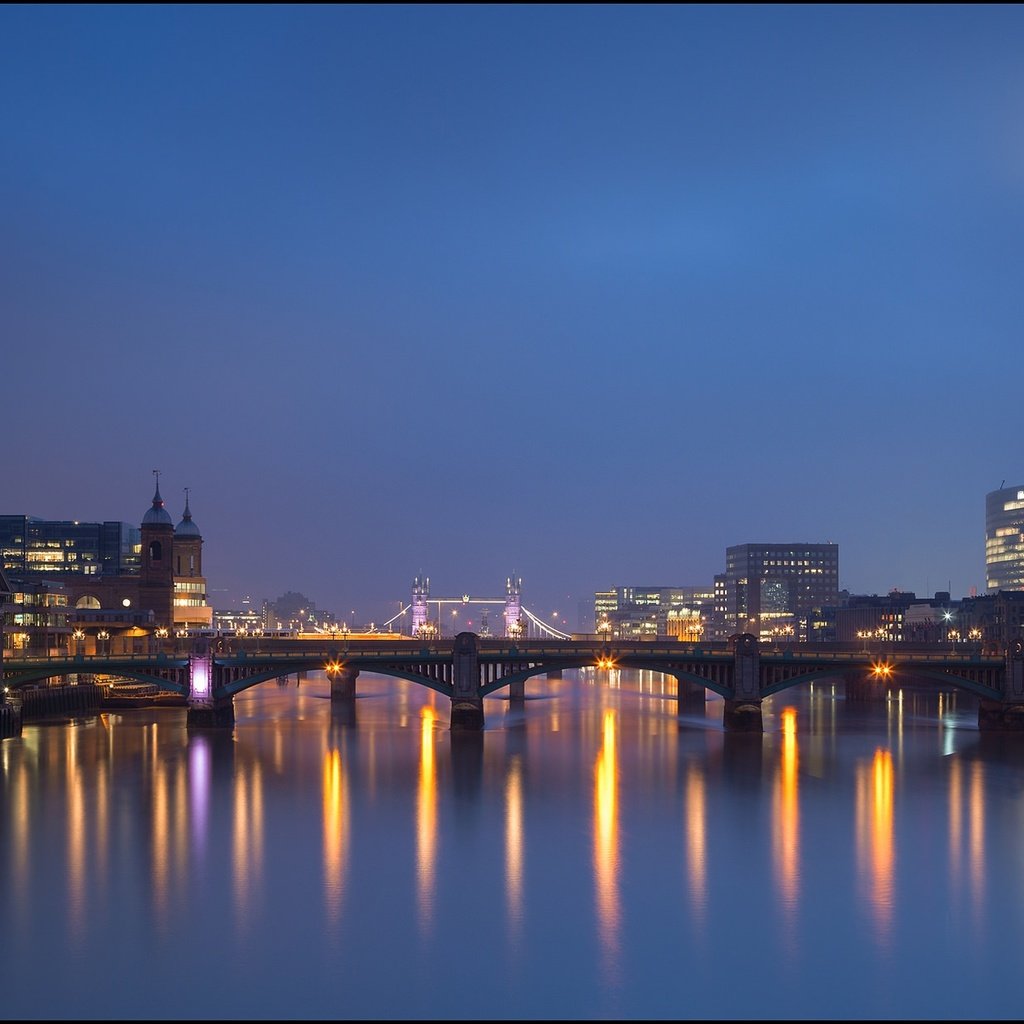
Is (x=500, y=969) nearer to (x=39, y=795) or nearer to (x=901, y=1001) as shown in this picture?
(x=901, y=1001)

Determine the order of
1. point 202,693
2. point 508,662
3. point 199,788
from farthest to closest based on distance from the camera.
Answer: point 508,662 → point 202,693 → point 199,788

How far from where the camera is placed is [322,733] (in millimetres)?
107750

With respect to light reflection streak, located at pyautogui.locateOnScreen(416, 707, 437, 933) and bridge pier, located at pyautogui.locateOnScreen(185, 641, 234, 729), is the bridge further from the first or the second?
light reflection streak, located at pyautogui.locateOnScreen(416, 707, 437, 933)

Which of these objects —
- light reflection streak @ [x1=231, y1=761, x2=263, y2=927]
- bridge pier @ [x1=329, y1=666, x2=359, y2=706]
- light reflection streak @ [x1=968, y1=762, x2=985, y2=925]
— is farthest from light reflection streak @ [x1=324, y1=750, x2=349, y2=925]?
bridge pier @ [x1=329, y1=666, x2=359, y2=706]

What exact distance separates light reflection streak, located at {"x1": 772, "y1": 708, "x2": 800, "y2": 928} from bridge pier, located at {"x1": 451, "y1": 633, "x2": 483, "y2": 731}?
25511 mm

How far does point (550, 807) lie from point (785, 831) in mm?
13438

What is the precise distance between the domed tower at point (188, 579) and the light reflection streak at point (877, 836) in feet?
374

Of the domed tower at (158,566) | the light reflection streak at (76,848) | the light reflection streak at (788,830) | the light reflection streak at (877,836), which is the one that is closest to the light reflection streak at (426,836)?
the light reflection streak at (76,848)

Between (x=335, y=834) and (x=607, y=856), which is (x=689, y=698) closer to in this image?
(x=335, y=834)

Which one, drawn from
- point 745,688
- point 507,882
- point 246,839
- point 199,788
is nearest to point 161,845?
point 246,839

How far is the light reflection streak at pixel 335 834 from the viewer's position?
157 feet

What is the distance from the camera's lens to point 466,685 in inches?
3969

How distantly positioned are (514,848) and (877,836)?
1813cm

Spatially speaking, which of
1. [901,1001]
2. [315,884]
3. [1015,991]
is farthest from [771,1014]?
[315,884]
